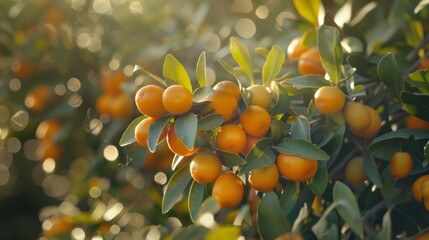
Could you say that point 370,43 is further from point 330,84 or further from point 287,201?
point 287,201

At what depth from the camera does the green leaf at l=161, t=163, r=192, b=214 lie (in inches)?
49.8

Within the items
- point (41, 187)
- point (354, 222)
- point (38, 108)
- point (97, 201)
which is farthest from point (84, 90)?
point (354, 222)

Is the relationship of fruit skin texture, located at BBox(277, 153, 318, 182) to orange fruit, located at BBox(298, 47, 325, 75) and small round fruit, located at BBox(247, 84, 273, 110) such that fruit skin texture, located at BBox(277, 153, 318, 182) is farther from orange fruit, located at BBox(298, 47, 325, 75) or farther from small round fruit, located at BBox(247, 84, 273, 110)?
orange fruit, located at BBox(298, 47, 325, 75)

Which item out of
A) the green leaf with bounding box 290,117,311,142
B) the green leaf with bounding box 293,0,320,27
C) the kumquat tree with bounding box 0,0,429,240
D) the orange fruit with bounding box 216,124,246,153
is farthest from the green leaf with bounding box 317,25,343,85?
the green leaf with bounding box 293,0,320,27

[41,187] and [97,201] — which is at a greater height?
[97,201]

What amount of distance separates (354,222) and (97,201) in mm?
1279

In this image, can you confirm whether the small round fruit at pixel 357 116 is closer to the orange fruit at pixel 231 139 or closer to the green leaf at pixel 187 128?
the orange fruit at pixel 231 139

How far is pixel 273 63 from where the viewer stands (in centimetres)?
138

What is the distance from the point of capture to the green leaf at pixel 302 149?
1.18m

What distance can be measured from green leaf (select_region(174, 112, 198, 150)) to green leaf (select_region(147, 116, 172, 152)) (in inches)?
0.9

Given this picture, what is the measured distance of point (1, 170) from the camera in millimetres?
3049

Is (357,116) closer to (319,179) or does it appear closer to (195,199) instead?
(319,179)

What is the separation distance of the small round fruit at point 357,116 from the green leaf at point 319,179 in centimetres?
11

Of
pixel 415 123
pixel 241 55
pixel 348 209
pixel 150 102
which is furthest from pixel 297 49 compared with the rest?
pixel 348 209
